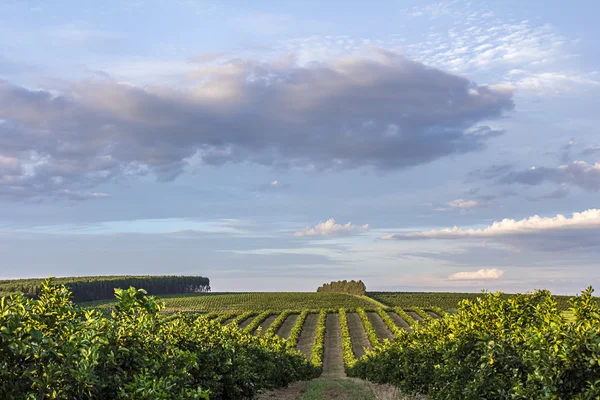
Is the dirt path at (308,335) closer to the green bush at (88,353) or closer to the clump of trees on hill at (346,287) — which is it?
the clump of trees on hill at (346,287)

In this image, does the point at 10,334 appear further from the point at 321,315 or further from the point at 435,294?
the point at 435,294

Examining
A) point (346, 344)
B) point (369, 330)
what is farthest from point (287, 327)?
point (346, 344)

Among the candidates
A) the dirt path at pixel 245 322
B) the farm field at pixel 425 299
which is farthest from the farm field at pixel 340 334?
the farm field at pixel 425 299

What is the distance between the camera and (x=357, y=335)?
76312 millimetres

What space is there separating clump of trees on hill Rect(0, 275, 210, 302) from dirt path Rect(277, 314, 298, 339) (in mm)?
61597

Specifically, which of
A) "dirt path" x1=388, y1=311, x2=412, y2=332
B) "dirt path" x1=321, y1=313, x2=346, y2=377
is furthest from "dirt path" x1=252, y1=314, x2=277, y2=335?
"dirt path" x1=388, y1=311, x2=412, y2=332

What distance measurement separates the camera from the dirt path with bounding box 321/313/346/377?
2102 inches

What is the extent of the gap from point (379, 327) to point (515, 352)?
7073 centimetres

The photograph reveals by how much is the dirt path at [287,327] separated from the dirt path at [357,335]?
30.8 feet

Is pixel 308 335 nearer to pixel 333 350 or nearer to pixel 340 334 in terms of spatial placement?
pixel 340 334

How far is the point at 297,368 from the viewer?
36.2 meters

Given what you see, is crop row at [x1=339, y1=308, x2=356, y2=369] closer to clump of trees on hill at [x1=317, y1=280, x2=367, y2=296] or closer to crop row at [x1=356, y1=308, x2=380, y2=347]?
crop row at [x1=356, y1=308, x2=380, y2=347]

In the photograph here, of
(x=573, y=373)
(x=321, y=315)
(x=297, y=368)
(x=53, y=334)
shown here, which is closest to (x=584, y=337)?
(x=573, y=373)

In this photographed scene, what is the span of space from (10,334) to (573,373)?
1215cm
